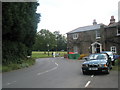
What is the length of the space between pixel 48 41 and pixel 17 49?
199ft

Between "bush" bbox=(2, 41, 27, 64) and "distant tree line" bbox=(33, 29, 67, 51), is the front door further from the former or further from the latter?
"distant tree line" bbox=(33, 29, 67, 51)

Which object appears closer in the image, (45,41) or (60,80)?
(60,80)

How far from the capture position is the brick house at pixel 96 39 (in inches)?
1380

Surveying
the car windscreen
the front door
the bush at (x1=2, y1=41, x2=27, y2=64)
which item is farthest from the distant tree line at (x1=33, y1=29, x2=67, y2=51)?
the car windscreen

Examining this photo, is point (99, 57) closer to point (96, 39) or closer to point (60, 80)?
point (60, 80)

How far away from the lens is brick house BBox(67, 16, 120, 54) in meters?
35.1

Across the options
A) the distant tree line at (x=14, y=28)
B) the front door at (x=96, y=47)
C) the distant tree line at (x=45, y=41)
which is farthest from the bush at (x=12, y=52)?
the distant tree line at (x=45, y=41)

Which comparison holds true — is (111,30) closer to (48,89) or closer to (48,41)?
(48,89)

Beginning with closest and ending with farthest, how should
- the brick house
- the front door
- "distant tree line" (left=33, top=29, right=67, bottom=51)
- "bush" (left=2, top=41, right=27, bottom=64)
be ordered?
1. "bush" (left=2, top=41, right=27, bottom=64)
2. the brick house
3. the front door
4. "distant tree line" (left=33, top=29, right=67, bottom=51)

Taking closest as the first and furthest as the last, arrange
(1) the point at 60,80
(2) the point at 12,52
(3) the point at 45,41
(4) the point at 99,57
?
(1) the point at 60,80
(4) the point at 99,57
(2) the point at 12,52
(3) the point at 45,41

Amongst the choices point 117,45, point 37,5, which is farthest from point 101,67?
point 117,45

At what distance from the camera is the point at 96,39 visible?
3850cm

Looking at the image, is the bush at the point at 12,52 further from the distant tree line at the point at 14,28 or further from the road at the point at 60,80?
the road at the point at 60,80

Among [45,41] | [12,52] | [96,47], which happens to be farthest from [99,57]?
[45,41]
